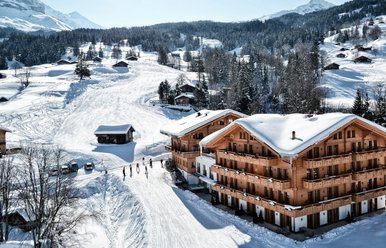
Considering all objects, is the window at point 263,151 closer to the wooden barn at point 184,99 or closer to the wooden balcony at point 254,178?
the wooden balcony at point 254,178

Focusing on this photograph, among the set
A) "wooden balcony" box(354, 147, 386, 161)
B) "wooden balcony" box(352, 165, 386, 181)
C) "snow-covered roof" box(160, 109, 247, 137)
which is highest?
"snow-covered roof" box(160, 109, 247, 137)

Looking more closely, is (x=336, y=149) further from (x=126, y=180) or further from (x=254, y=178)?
(x=126, y=180)

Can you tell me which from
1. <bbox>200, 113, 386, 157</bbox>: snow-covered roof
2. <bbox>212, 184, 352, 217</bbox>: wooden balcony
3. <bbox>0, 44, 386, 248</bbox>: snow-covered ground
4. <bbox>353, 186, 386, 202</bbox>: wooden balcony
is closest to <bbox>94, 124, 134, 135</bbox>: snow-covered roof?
<bbox>0, 44, 386, 248</bbox>: snow-covered ground

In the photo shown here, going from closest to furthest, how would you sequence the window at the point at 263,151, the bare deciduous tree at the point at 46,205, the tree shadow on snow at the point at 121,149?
the bare deciduous tree at the point at 46,205, the window at the point at 263,151, the tree shadow on snow at the point at 121,149

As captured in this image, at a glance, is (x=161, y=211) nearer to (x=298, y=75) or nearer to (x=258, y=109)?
(x=258, y=109)

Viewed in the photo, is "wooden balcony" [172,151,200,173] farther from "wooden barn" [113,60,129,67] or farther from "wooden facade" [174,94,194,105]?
"wooden barn" [113,60,129,67]

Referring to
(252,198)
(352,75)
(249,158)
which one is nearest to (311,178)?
(252,198)

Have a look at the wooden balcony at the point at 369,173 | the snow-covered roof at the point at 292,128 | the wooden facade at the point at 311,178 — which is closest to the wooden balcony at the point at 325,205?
the wooden facade at the point at 311,178
